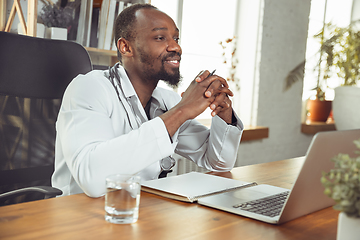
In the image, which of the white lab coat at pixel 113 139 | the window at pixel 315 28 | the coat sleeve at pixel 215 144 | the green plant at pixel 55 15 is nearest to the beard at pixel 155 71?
the white lab coat at pixel 113 139

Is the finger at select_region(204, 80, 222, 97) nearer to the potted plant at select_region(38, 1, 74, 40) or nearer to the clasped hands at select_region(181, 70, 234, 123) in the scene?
the clasped hands at select_region(181, 70, 234, 123)

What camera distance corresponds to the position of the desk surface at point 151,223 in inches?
25.5

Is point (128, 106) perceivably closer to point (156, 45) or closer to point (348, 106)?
point (156, 45)

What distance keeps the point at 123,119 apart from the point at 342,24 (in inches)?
170

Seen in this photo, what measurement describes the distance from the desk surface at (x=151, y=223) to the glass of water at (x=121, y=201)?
0.06 ft

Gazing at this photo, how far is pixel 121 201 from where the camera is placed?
2.34 ft

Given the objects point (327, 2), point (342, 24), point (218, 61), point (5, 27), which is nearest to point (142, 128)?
point (5, 27)

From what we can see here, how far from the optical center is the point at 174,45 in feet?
4.69

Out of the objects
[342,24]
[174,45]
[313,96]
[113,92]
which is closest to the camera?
[113,92]

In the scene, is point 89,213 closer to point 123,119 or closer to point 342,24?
point 123,119

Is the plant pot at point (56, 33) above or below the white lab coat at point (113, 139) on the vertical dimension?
above

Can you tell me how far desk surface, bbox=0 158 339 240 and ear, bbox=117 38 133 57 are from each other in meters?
0.76

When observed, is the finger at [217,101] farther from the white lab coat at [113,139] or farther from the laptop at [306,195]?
the laptop at [306,195]

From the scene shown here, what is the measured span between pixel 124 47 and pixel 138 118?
34 cm
